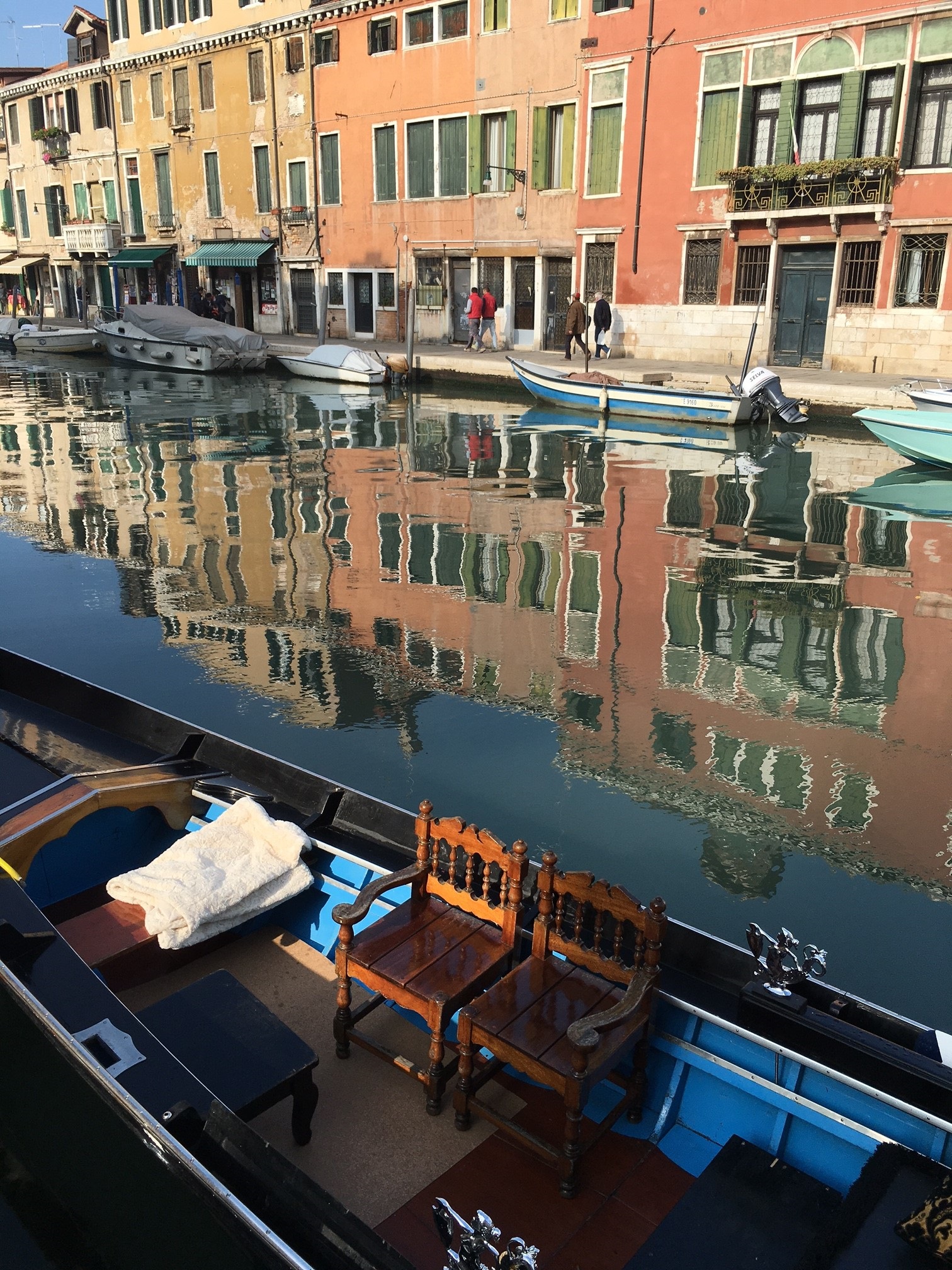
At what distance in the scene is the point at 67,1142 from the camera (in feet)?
9.86

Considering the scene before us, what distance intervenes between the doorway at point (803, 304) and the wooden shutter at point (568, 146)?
5244mm

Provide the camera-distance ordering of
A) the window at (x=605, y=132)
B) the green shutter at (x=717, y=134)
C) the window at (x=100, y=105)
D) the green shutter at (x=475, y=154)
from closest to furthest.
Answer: the green shutter at (x=717, y=134), the window at (x=605, y=132), the green shutter at (x=475, y=154), the window at (x=100, y=105)

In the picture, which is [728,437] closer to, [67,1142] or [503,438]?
[503,438]

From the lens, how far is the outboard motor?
16141mm

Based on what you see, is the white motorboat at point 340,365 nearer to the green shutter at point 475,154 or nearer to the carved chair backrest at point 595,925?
the green shutter at point 475,154

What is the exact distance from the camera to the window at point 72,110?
3562cm

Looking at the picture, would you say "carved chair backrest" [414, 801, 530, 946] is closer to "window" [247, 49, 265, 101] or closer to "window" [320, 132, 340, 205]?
"window" [320, 132, 340, 205]

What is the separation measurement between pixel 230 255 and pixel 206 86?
4.80 meters

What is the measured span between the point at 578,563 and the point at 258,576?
9.43ft

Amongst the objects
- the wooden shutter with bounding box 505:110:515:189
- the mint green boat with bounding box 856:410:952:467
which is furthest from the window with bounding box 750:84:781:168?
the mint green boat with bounding box 856:410:952:467

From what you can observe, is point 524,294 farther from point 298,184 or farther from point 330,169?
point 298,184

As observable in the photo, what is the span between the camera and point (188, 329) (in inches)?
994

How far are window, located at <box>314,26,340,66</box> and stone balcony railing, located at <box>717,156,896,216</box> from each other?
467 inches

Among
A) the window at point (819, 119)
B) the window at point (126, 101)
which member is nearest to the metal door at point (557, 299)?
the window at point (819, 119)
